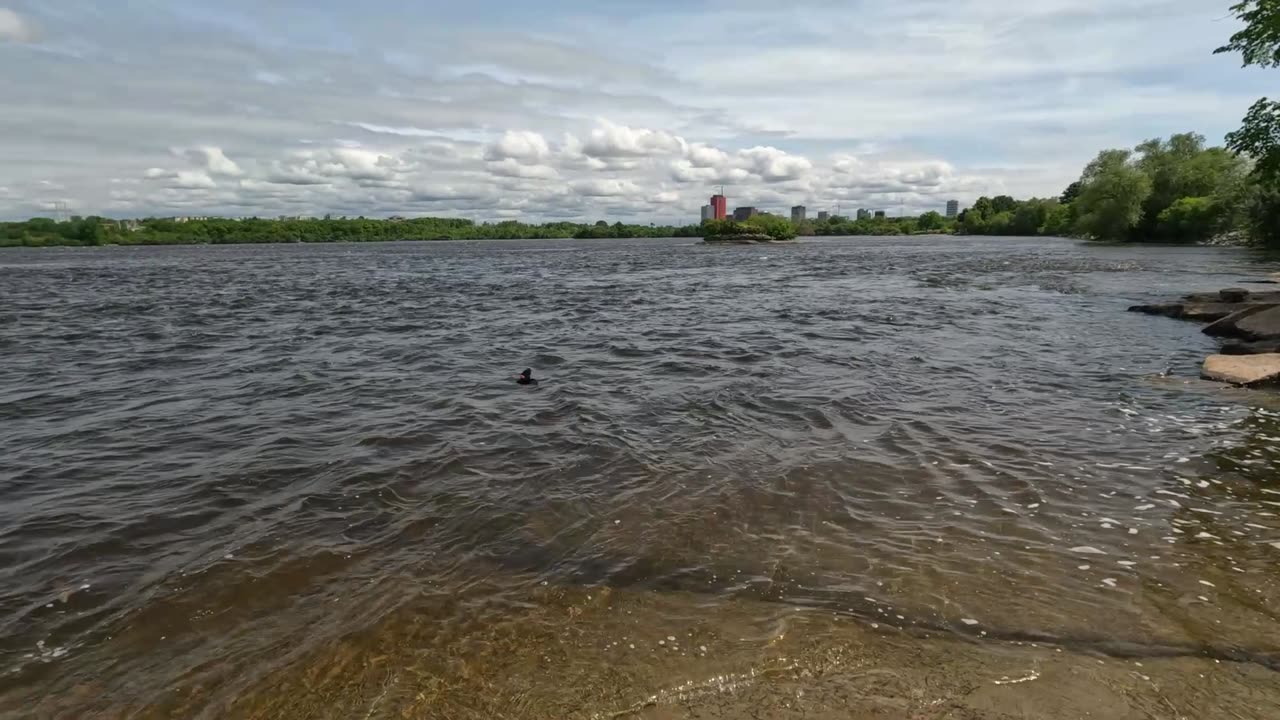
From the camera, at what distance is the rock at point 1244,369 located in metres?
12.9

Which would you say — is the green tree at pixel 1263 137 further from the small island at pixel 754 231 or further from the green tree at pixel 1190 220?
the small island at pixel 754 231

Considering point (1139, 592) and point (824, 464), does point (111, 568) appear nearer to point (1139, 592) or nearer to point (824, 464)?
point (824, 464)

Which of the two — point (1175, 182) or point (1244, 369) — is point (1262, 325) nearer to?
point (1244, 369)

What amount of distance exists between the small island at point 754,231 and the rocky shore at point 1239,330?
406ft

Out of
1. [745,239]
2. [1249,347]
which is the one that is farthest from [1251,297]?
[745,239]

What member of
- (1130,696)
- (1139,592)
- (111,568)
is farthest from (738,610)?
(111,568)

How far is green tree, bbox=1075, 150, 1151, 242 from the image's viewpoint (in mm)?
87500

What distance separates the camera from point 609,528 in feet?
24.4

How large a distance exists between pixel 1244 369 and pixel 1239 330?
5932 mm

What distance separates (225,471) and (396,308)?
2291 cm

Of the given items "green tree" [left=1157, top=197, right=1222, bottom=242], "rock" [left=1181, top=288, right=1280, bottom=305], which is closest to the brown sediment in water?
"rock" [left=1181, top=288, right=1280, bottom=305]

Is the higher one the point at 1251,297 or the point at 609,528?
the point at 1251,297

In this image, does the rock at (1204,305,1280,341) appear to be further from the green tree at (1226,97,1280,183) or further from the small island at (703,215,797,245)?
the small island at (703,215,797,245)

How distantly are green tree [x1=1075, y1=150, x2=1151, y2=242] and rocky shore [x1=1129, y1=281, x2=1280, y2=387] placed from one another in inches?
3065
